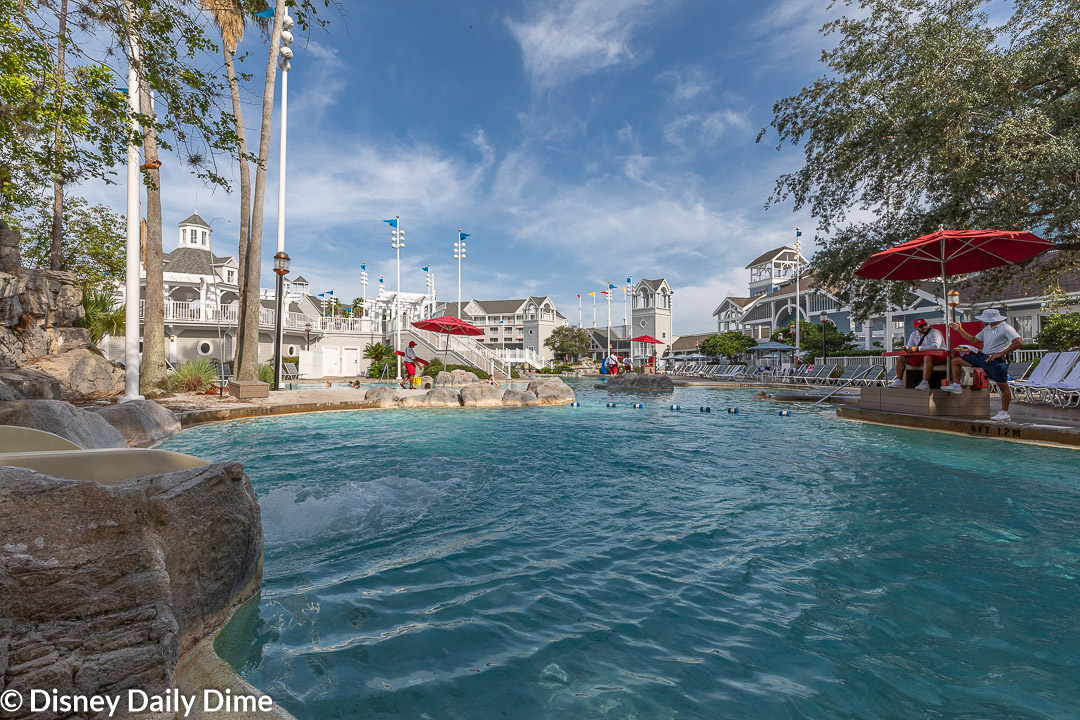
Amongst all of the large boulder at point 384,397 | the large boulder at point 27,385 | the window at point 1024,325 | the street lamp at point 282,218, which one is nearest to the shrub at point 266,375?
the street lamp at point 282,218

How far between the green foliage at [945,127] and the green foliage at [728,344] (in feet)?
87.1

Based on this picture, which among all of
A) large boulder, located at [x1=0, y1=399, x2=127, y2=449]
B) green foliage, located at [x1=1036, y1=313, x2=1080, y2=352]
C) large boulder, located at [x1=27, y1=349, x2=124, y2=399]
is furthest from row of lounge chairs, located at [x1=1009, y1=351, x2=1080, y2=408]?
large boulder, located at [x1=27, y1=349, x2=124, y2=399]

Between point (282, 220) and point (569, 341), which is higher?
point (282, 220)

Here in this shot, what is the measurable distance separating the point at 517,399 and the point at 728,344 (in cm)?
3103

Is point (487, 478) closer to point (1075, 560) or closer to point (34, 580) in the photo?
point (34, 580)

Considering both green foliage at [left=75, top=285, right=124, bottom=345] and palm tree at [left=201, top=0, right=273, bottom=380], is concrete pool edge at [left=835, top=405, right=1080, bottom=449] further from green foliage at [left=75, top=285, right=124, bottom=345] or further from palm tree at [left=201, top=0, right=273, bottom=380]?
green foliage at [left=75, top=285, right=124, bottom=345]

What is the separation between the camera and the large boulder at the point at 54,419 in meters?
4.75

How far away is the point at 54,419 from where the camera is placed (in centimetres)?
493

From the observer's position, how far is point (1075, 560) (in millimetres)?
3465

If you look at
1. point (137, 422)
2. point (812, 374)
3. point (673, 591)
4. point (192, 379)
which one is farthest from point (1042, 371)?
point (192, 379)

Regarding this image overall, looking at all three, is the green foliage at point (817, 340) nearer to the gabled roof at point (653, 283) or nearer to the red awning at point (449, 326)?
the gabled roof at point (653, 283)

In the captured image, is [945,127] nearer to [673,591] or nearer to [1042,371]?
[1042,371]

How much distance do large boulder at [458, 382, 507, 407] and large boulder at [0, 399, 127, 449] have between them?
31.7 ft

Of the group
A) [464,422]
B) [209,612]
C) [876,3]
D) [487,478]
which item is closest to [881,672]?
[209,612]
